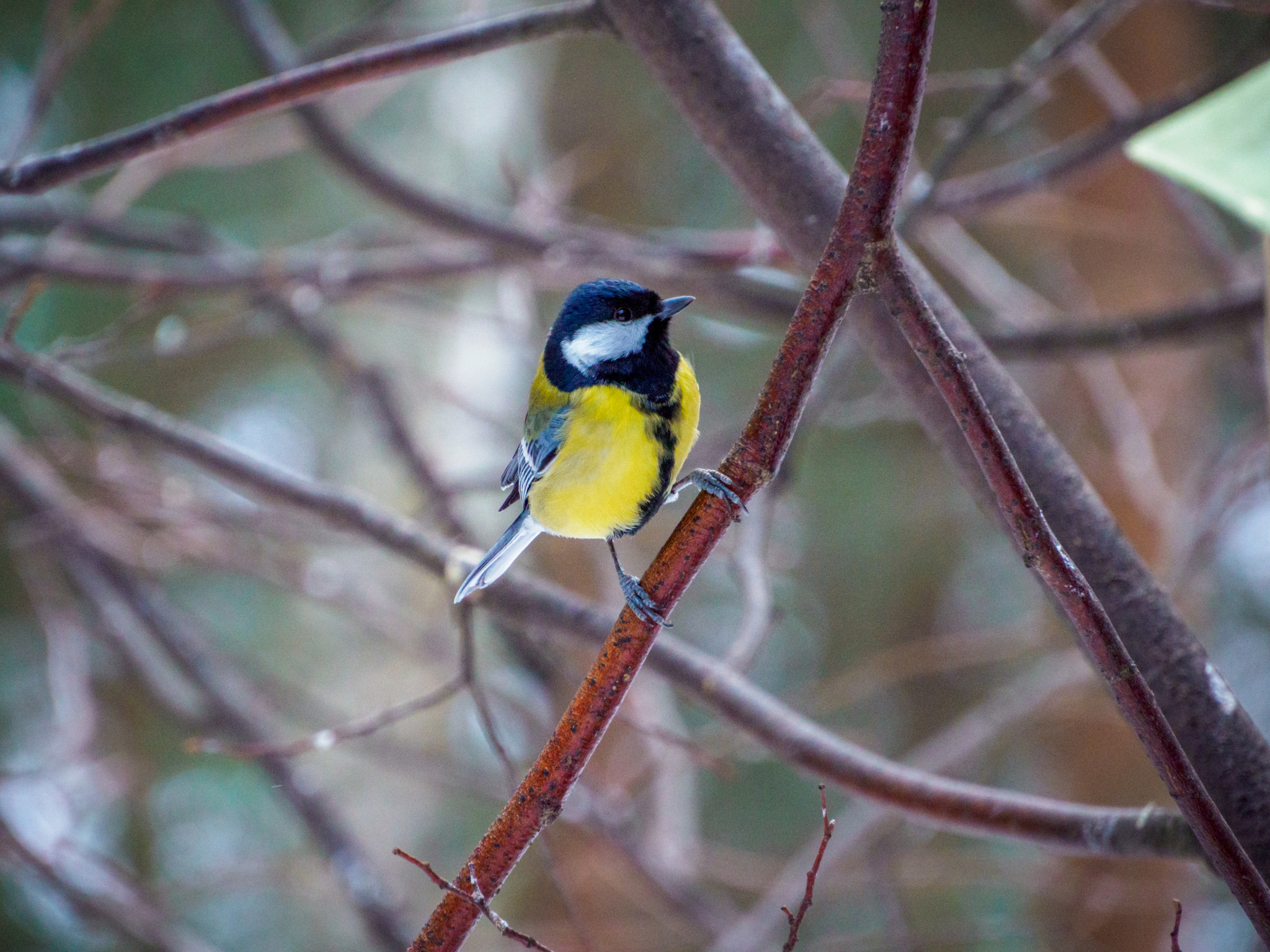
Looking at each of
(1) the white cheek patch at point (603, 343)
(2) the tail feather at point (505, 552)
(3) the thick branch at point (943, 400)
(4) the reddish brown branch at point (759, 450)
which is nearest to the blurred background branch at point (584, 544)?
Answer: (3) the thick branch at point (943, 400)

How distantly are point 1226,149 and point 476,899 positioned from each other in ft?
3.60

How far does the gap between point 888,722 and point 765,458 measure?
3417 millimetres

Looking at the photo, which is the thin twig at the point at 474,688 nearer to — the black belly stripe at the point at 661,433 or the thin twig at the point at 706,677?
the thin twig at the point at 706,677

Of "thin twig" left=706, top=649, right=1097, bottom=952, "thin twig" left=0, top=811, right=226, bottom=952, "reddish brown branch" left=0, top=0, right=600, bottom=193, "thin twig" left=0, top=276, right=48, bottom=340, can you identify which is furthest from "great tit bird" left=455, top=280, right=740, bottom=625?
"thin twig" left=0, top=811, right=226, bottom=952

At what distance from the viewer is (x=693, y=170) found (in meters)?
4.68

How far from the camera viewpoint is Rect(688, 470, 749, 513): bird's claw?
3.18ft

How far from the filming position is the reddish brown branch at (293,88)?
1.41 metres

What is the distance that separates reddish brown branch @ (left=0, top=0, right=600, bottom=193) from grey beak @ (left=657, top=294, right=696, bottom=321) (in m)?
0.40

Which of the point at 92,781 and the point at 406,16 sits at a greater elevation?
the point at 406,16

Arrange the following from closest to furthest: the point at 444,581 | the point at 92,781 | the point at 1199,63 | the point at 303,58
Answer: the point at 444,581 < the point at 303,58 < the point at 92,781 < the point at 1199,63

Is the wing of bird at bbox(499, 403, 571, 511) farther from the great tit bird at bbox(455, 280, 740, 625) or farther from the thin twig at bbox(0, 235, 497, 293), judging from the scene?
the thin twig at bbox(0, 235, 497, 293)

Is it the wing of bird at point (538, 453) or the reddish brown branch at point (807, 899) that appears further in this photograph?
the wing of bird at point (538, 453)

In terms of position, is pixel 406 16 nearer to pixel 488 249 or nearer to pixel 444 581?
pixel 488 249

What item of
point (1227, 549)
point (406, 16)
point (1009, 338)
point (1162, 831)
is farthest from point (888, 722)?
point (406, 16)
